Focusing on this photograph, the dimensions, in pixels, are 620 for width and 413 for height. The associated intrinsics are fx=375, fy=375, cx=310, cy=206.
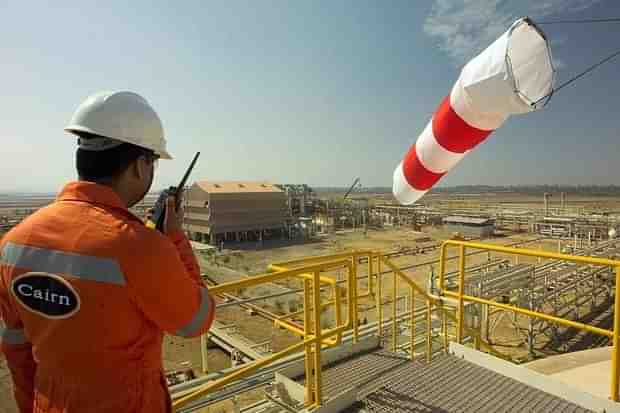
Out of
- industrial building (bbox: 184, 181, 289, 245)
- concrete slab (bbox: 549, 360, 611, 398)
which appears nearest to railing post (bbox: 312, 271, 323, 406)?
concrete slab (bbox: 549, 360, 611, 398)

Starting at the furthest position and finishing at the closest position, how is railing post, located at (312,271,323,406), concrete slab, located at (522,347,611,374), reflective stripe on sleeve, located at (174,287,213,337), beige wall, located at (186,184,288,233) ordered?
beige wall, located at (186,184,288,233) → concrete slab, located at (522,347,611,374) → railing post, located at (312,271,323,406) → reflective stripe on sleeve, located at (174,287,213,337)

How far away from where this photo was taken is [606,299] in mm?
A: 15531

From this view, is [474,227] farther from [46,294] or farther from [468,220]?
[46,294]

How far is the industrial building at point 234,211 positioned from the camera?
3331 cm

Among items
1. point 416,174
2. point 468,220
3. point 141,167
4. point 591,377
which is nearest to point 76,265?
point 141,167

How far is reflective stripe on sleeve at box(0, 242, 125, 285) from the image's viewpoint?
1254 millimetres

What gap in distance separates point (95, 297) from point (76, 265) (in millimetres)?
124

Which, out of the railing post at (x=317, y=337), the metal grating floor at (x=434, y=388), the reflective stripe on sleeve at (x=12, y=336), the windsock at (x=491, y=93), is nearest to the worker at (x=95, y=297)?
the reflective stripe on sleeve at (x=12, y=336)

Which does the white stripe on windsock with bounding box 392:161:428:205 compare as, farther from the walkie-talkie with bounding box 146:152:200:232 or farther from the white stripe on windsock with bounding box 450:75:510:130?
the walkie-talkie with bounding box 146:152:200:232

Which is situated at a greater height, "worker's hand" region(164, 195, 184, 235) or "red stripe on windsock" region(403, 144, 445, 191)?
"red stripe on windsock" region(403, 144, 445, 191)

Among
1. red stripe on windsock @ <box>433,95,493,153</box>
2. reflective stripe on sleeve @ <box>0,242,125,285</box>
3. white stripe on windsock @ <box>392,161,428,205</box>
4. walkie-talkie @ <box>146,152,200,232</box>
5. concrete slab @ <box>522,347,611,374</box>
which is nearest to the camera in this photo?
reflective stripe on sleeve @ <box>0,242,125,285</box>

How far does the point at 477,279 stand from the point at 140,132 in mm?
10324

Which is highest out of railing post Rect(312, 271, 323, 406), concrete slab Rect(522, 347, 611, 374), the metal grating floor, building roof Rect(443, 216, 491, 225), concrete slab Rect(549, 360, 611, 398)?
railing post Rect(312, 271, 323, 406)

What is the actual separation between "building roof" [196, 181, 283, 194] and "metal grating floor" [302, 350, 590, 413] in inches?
1193
